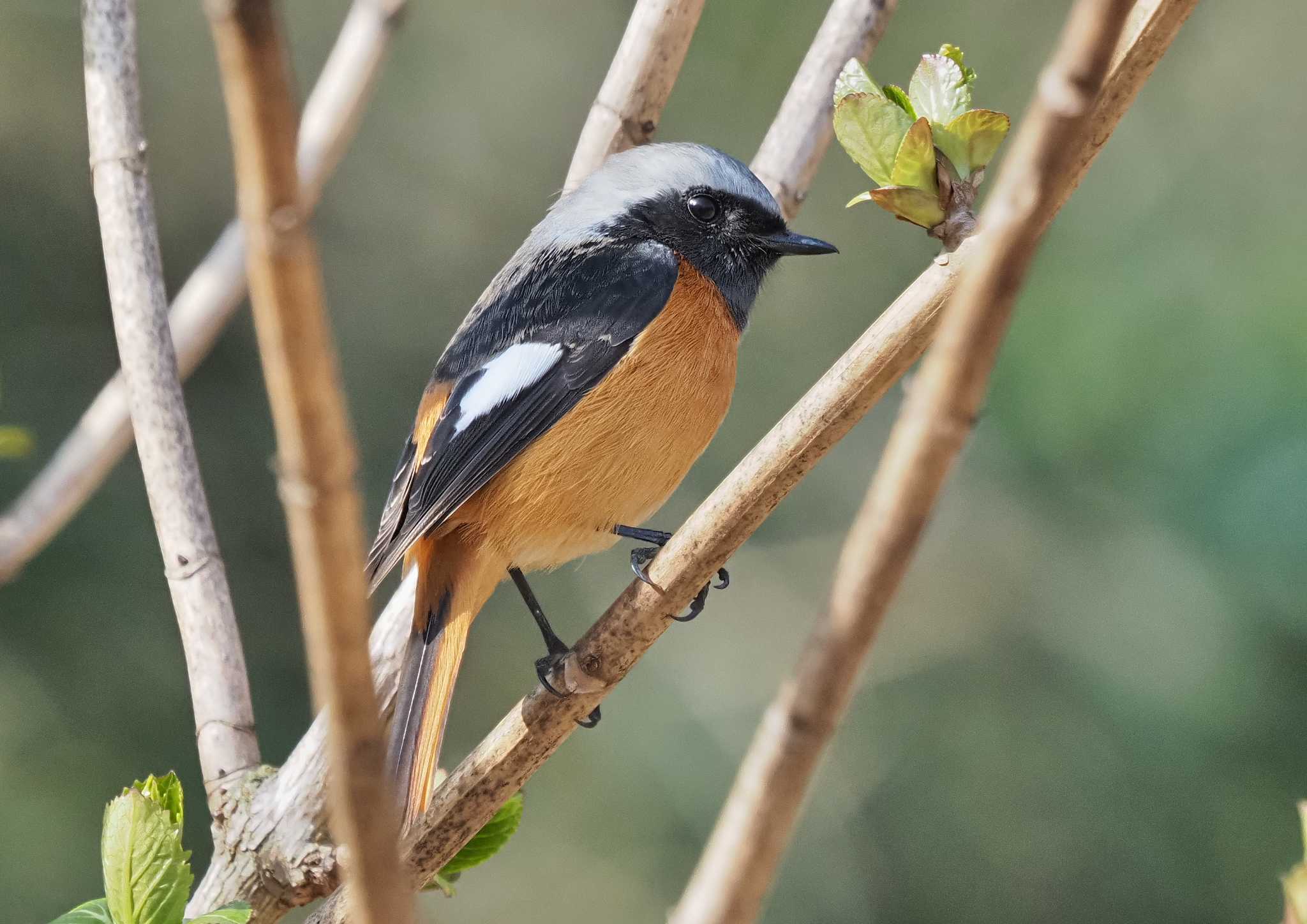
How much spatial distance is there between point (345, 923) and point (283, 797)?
1.80 ft

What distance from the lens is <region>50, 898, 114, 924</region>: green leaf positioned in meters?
1.56

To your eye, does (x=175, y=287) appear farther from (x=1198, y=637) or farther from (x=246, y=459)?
(x=1198, y=637)

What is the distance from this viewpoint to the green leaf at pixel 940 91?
157 cm

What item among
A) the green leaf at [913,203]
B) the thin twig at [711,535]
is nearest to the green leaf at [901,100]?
the green leaf at [913,203]

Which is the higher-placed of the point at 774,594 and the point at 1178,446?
the point at 774,594

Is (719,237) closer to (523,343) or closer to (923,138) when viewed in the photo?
(523,343)

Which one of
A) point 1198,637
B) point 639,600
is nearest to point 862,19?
point 639,600

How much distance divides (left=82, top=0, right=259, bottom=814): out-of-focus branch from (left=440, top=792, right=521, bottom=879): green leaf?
0.42m

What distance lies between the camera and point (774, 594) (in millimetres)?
6004

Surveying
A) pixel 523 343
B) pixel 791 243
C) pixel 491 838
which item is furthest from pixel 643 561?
pixel 791 243

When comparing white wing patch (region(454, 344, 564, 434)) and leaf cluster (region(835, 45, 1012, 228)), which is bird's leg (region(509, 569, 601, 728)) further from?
leaf cluster (region(835, 45, 1012, 228))

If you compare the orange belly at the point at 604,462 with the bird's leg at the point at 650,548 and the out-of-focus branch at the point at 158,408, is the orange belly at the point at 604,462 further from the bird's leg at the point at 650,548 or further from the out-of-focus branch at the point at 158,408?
the out-of-focus branch at the point at 158,408

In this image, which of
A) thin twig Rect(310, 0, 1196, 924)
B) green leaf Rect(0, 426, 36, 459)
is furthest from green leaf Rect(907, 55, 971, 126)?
green leaf Rect(0, 426, 36, 459)

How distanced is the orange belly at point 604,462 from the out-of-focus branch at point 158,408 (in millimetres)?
591
